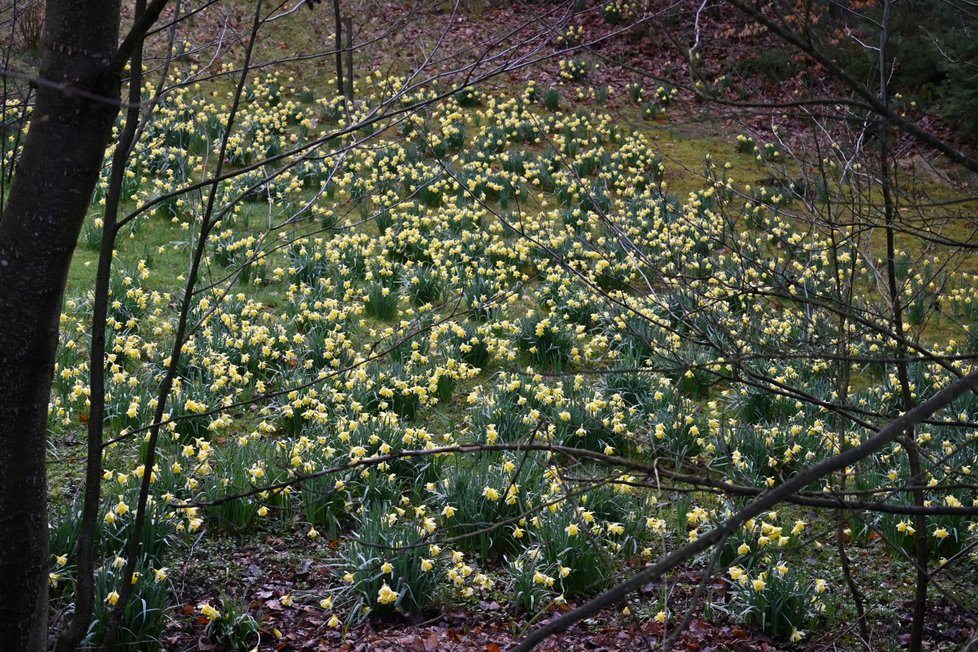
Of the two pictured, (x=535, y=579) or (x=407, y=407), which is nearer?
(x=535, y=579)

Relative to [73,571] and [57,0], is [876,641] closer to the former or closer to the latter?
[73,571]

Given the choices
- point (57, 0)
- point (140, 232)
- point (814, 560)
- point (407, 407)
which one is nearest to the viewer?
point (57, 0)

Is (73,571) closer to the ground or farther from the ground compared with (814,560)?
farther from the ground

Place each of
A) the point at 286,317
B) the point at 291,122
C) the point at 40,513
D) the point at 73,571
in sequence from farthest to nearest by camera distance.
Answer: the point at 291,122
the point at 286,317
the point at 73,571
the point at 40,513

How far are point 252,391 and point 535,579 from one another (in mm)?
2419

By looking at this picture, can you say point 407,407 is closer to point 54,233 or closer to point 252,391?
point 252,391

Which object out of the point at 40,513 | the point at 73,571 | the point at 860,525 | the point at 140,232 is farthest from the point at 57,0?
the point at 140,232

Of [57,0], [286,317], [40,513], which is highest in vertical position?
[57,0]

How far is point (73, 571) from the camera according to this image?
141 inches

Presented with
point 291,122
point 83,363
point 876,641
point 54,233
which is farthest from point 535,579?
point 291,122

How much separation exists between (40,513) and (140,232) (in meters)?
5.91

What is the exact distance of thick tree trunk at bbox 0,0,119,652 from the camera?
2207mm

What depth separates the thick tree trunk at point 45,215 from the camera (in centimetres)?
221

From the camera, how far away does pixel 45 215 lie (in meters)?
2.22
